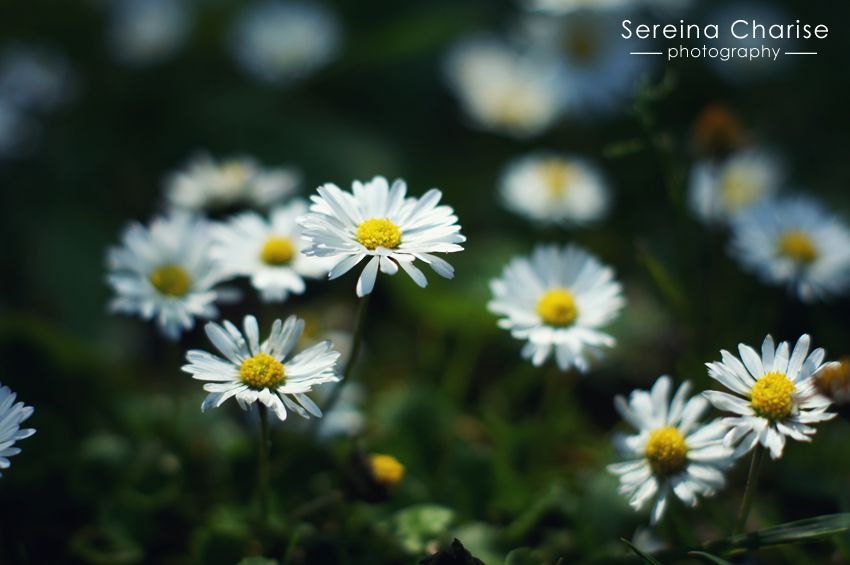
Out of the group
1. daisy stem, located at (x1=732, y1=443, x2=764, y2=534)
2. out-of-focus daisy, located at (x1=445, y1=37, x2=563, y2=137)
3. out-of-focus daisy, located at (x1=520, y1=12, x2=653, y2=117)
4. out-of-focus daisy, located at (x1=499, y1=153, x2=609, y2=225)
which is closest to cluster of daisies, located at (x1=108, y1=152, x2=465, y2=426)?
daisy stem, located at (x1=732, y1=443, x2=764, y2=534)

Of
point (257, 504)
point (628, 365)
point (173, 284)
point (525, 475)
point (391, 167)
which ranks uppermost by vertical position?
point (391, 167)

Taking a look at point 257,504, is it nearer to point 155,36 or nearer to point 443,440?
point 443,440

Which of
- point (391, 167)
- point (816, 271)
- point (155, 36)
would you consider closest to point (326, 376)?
point (816, 271)

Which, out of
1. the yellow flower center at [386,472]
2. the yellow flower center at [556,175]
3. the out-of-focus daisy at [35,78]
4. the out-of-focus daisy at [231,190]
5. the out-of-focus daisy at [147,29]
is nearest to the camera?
the yellow flower center at [386,472]

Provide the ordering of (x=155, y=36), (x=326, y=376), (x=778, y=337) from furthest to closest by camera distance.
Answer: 1. (x=155, y=36)
2. (x=778, y=337)
3. (x=326, y=376)

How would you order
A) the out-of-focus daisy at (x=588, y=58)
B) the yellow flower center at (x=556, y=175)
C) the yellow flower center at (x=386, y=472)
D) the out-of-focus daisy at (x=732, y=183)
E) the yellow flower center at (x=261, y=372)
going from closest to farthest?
1. the yellow flower center at (x=261, y=372)
2. the yellow flower center at (x=386, y=472)
3. the out-of-focus daisy at (x=732, y=183)
4. the yellow flower center at (x=556, y=175)
5. the out-of-focus daisy at (x=588, y=58)

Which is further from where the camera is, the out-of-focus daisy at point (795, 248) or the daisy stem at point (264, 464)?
the out-of-focus daisy at point (795, 248)

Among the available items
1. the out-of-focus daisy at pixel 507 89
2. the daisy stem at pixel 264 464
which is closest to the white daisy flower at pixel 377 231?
the daisy stem at pixel 264 464

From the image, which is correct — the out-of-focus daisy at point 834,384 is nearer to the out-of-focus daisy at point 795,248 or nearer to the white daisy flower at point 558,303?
the white daisy flower at point 558,303

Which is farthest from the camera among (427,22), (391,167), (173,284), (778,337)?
(427,22)
